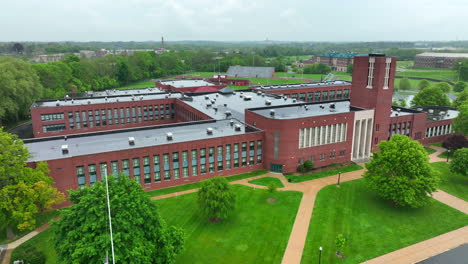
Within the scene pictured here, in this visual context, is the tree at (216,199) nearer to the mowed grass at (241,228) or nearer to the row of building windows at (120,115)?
the mowed grass at (241,228)

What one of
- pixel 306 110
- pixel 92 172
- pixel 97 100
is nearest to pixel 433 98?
pixel 306 110

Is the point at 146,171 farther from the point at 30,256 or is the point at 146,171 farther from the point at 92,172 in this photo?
the point at 30,256

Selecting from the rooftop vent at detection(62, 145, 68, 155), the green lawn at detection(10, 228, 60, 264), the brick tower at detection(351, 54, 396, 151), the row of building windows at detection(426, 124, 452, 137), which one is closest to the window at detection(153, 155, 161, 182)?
the rooftop vent at detection(62, 145, 68, 155)

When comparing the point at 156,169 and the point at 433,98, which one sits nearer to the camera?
the point at 156,169

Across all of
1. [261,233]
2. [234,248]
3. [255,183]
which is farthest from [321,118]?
[234,248]

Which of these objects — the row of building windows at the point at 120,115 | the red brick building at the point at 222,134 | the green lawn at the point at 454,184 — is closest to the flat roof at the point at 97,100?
the red brick building at the point at 222,134

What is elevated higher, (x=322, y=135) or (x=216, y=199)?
(x=322, y=135)
